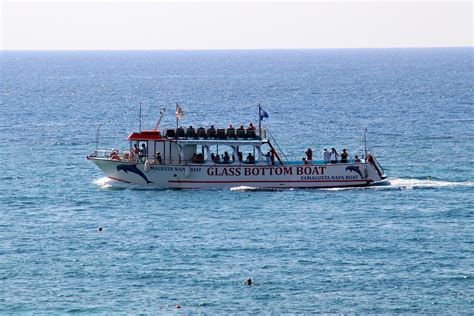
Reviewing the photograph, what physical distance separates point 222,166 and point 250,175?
2.04 m

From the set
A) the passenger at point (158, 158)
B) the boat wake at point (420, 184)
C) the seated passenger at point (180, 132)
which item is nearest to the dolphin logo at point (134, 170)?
the passenger at point (158, 158)

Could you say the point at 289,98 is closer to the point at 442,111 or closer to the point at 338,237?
the point at 442,111

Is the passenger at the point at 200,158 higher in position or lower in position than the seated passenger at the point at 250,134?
lower

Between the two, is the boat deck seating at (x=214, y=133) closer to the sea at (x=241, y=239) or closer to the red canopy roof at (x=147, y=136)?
the red canopy roof at (x=147, y=136)

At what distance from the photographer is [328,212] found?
229 feet

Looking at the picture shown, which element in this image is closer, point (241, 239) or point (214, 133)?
point (241, 239)

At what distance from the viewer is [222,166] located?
251 feet

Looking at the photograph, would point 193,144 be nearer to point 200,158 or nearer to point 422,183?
point 200,158

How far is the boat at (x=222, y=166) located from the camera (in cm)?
7650

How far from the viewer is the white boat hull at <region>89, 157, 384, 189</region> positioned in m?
76.5

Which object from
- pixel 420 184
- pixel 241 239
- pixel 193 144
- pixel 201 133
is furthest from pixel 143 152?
pixel 420 184

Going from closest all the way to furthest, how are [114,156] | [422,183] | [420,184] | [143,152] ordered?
1. [143,152]
2. [114,156]
3. [420,184]
4. [422,183]

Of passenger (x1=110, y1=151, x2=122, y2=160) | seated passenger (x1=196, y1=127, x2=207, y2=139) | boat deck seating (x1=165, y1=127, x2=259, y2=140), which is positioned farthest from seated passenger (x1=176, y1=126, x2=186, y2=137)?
passenger (x1=110, y1=151, x2=122, y2=160)

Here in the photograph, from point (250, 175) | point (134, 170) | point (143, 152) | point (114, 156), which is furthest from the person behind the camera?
point (114, 156)
